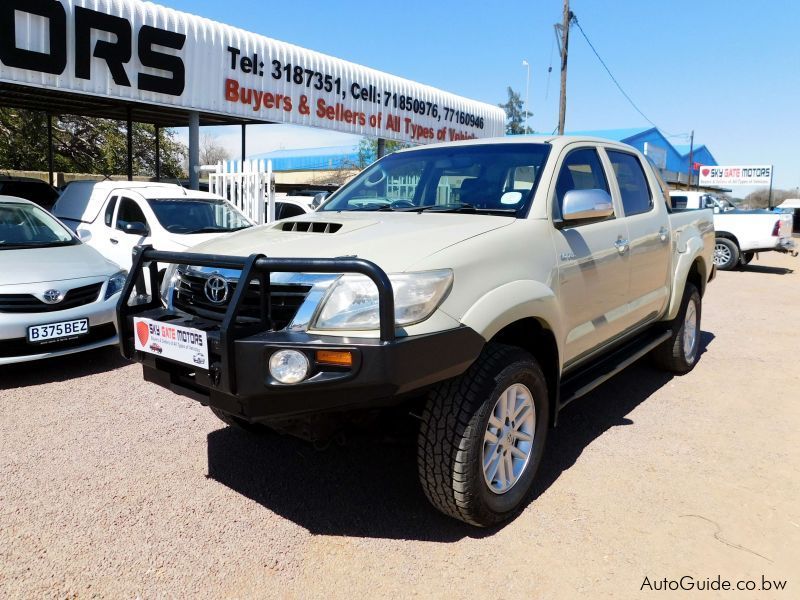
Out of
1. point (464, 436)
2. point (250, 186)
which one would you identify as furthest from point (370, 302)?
point (250, 186)

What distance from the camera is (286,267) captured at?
7.56 feet

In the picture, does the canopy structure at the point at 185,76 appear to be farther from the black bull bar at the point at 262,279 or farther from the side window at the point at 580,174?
the side window at the point at 580,174

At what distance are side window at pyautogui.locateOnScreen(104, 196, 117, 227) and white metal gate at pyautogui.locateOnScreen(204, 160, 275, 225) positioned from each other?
299 centimetres

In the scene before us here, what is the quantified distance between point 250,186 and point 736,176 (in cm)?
4941

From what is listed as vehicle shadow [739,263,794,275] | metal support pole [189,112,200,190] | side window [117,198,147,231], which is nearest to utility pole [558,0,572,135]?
vehicle shadow [739,263,794,275]

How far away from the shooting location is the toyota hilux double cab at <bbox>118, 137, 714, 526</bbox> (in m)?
2.29

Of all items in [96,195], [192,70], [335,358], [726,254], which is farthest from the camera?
[726,254]

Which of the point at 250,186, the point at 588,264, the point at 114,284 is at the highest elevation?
the point at 250,186

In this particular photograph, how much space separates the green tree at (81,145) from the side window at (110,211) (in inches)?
747

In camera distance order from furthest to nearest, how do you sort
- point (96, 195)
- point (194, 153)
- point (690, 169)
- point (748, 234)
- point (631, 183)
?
point (690, 169)
point (748, 234)
point (194, 153)
point (96, 195)
point (631, 183)

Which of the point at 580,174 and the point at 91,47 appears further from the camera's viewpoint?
the point at 91,47

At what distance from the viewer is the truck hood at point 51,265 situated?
4965mm

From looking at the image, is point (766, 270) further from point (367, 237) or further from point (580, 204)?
point (367, 237)

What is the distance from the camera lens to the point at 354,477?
11.0ft
